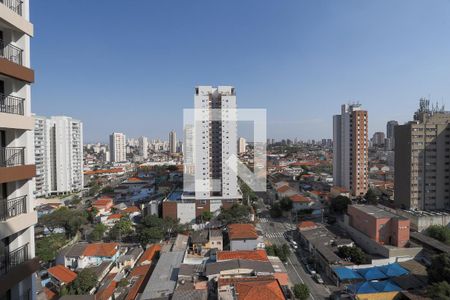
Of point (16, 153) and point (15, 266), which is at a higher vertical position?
point (16, 153)

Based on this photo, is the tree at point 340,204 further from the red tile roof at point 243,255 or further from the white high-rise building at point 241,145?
the white high-rise building at point 241,145

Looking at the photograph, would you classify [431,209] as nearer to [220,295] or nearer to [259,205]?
[259,205]

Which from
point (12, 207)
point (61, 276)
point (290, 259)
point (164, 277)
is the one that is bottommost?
point (290, 259)

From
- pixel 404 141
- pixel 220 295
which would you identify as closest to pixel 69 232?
pixel 220 295

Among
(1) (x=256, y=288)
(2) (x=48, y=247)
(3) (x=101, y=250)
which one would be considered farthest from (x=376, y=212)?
(2) (x=48, y=247)

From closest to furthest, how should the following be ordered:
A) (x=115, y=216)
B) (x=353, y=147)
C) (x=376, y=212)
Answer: (x=376, y=212)
(x=115, y=216)
(x=353, y=147)

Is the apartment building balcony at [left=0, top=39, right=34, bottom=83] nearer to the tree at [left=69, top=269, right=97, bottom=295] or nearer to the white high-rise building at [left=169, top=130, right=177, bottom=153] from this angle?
the tree at [left=69, top=269, right=97, bottom=295]

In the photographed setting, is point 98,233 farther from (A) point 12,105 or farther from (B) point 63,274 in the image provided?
(A) point 12,105
